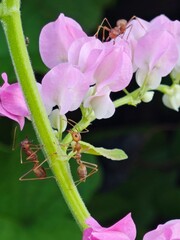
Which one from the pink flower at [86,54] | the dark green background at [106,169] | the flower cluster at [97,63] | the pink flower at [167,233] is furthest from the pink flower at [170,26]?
the dark green background at [106,169]

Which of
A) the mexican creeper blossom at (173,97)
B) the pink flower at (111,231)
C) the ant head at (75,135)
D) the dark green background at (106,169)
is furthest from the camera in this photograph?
the dark green background at (106,169)

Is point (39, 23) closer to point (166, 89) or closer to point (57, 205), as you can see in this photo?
point (57, 205)

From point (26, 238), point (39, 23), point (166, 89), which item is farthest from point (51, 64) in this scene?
point (39, 23)

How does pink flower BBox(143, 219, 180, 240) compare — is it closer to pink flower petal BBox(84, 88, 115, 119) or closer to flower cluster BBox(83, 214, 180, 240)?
flower cluster BBox(83, 214, 180, 240)

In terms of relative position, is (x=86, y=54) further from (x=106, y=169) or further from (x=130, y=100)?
(x=106, y=169)

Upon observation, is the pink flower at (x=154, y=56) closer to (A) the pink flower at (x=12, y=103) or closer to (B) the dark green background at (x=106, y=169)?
(A) the pink flower at (x=12, y=103)
